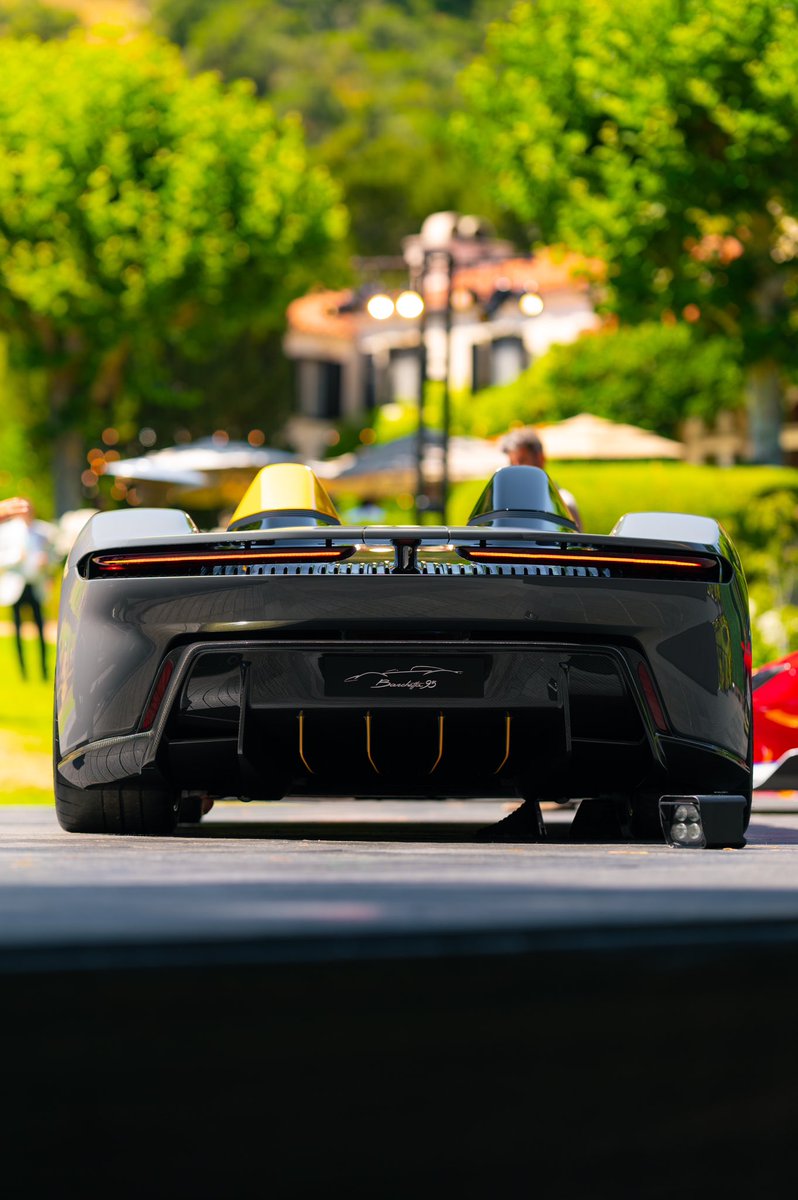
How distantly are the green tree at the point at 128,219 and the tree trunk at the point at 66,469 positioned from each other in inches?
1.4

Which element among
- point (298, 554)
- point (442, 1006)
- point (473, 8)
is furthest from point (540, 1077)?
point (473, 8)

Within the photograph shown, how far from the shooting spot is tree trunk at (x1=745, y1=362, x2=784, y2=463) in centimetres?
3312

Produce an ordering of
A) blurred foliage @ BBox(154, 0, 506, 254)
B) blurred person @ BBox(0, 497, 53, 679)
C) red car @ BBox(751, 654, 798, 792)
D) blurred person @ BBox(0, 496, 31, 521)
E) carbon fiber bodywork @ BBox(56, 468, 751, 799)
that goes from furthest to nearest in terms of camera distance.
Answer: blurred foliage @ BBox(154, 0, 506, 254) → blurred person @ BBox(0, 497, 53, 679) → blurred person @ BBox(0, 496, 31, 521) → red car @ BBox(751, 654, 798, 792) → carbon fiber bodywork @ BBox(56, 468, 751, 799)

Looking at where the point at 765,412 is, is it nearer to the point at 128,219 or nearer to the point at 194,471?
the point at 194,471

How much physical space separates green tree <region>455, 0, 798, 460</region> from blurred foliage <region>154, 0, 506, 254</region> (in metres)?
38.2

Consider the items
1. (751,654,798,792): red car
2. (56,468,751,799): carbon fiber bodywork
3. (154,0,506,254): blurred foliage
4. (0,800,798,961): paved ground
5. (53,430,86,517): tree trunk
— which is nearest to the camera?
(0,800,798,961): paved ground

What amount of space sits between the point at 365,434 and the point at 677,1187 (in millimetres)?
61172

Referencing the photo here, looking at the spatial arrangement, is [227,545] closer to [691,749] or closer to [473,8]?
[691,749]

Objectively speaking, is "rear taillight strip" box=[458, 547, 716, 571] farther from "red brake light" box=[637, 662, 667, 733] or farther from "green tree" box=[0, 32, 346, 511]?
"green tree" box=[0, 32, 346, 511]

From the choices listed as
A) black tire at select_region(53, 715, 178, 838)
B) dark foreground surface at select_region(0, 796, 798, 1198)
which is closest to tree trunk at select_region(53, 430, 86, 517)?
black tire at select_region(53, 715, 178, 838)

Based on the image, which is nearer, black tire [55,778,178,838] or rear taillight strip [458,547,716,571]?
rear taillight strip [458,547,716,571]

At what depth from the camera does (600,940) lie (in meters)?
2.21

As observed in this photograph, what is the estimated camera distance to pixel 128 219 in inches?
1796

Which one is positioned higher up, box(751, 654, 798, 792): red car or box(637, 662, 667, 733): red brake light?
box(637, 662, 667, 733): red brake light
